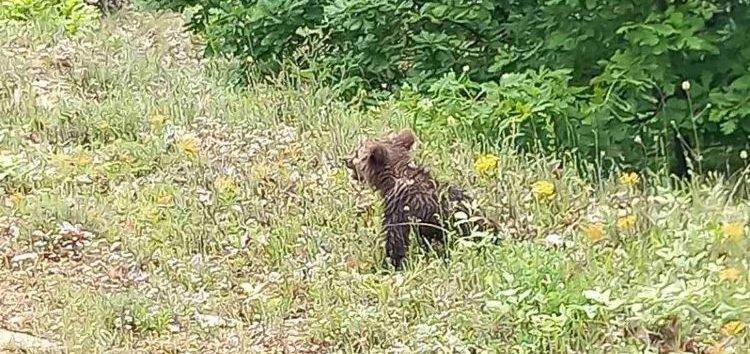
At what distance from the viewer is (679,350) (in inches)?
153

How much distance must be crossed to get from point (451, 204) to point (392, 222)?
267mm

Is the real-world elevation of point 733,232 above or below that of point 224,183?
above

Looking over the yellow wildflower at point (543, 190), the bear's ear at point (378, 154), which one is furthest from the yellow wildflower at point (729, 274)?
the bear's ear at point (378, 154)

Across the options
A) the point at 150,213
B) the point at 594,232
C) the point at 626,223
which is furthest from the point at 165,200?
the point at 626,223

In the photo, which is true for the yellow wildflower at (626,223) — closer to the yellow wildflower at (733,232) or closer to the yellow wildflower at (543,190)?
the yellow wildflower at (733,232)

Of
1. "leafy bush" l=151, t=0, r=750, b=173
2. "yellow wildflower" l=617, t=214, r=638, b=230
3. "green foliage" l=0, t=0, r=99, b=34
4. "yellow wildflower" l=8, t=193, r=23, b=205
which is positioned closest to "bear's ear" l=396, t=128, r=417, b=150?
"yellow wildflower" l=617, t=214, r=638, b=230

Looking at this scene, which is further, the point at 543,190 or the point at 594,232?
the point at 543,190

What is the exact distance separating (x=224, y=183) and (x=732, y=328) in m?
2.94

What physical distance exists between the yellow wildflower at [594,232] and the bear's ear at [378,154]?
2.95 feet

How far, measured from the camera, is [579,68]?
6.45 metres

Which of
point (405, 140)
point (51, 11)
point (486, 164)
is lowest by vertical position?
point (51, 11)

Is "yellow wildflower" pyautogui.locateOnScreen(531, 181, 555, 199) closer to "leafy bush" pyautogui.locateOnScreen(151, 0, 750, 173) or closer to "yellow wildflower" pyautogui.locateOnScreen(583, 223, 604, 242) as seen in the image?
"yellow wildflower" pyautogui.locateOnScreen(583, 223, 604, 242)

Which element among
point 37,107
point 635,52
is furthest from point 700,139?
point 37,107

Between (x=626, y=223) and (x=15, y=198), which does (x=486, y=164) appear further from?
(x=15, y=198)
